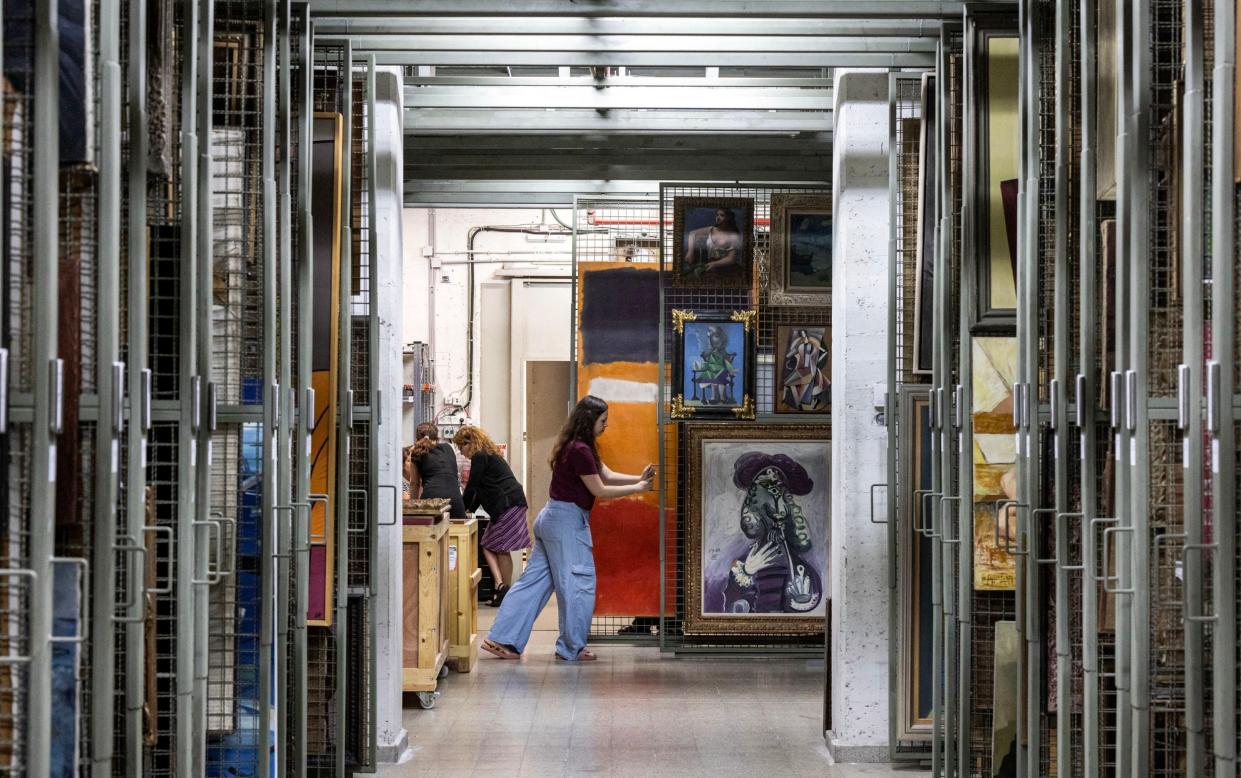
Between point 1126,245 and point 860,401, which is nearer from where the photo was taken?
point 1126,245

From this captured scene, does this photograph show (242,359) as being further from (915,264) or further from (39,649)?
(915,264)

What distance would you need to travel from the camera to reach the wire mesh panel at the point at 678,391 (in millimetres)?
10141

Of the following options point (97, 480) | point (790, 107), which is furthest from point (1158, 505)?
point (790, 107)

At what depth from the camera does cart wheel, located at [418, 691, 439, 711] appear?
8.29 m

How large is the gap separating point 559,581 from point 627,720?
207cm

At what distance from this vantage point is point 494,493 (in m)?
11.6

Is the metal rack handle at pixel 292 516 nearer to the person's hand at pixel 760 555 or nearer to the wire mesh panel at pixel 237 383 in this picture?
the wire mesh panel at pixel 237 383

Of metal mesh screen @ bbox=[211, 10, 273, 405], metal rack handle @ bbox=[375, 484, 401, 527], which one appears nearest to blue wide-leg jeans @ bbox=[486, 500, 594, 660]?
metal rack handle @ bbox=[375, 484, 401, 527]

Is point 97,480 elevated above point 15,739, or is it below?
above

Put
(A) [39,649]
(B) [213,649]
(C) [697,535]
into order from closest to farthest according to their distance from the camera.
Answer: (A) [39,649] → (B) [213,649] → (C) [697,535]

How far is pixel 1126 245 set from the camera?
3789 mm

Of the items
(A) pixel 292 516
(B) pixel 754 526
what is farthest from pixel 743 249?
(A) pixel 292 516

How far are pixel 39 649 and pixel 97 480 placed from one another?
562 mm

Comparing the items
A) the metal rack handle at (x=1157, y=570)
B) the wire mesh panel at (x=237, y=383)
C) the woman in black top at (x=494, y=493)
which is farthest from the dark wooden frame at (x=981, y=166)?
the woman in black top at (x=494, y=493)
